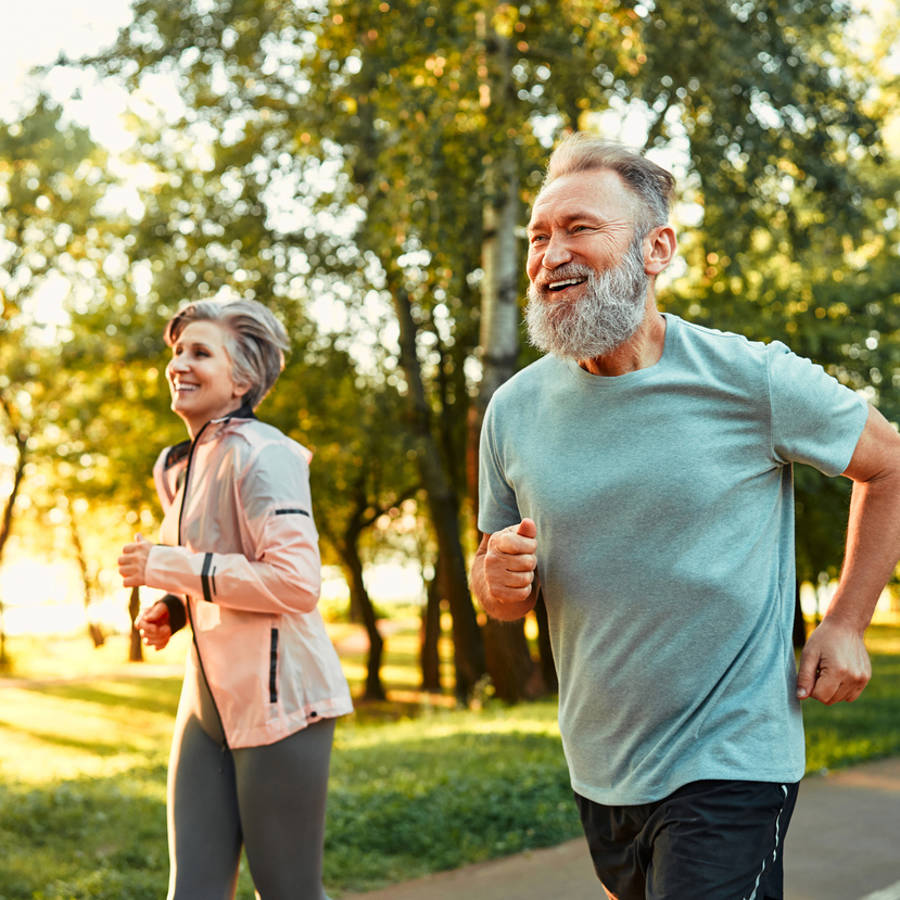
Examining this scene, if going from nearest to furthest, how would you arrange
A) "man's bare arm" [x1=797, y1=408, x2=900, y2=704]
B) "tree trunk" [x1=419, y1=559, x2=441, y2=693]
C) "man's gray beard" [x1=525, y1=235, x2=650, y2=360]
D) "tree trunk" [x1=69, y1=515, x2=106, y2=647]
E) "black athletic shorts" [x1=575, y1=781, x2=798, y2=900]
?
"black athletic shorts" [x1=575, y1=781, x2=798, y2=900] → "man's bare arm" [x1=797, y1=408, x2=900, y2=704] → "man's gray beard" [x1=525, y1=235, x2=650, y2=360] → "tree trunk" [x1=419, y1=559, x2=441, y2=693] → "tree trunk" [x1=69, y1=515, x2=106, y2=647]

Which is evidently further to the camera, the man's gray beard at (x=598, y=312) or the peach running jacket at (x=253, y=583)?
the peach running jacket at (x=253, y=583)

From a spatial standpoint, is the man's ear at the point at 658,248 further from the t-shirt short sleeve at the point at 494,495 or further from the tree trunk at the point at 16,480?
the tree trunk at the point at 16,480

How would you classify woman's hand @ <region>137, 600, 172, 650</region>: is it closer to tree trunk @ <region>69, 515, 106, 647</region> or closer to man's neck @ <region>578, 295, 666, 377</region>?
man's neck @ <region>578, 295, 666, 377</region>

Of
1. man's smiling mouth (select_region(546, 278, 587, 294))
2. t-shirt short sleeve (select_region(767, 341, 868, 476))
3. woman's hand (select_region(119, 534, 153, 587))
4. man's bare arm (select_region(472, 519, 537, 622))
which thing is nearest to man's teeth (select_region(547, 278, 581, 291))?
man's smiling mouth (select_region(546, 278, 587, 294))

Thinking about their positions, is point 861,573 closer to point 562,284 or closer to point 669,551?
point 669,551

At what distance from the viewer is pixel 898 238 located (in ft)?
62.5

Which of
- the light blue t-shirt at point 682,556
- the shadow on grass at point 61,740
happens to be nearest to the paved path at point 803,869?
the light blue t-shirt at point 682,556

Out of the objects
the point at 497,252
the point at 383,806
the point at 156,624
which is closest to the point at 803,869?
the point at 383,806

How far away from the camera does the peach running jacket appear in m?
3.12

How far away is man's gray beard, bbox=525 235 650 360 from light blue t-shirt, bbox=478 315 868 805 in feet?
0.32

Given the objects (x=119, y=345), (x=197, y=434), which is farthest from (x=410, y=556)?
(x=197, y=434)

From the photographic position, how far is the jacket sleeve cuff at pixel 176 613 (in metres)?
3.44

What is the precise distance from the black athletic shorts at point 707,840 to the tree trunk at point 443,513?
1364 centimetres

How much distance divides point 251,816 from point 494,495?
1.13 m
